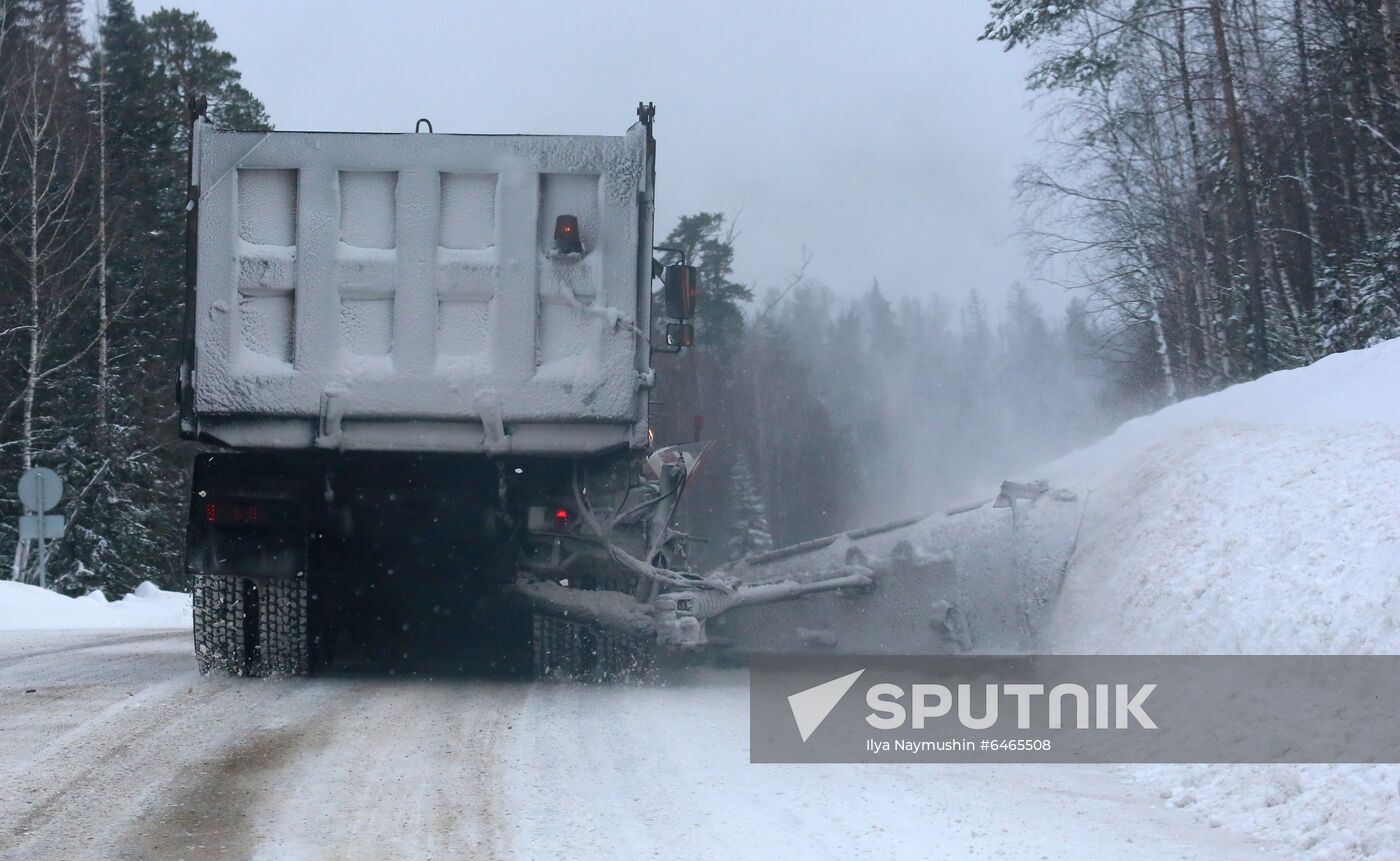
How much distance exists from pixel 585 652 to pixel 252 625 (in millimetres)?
2045

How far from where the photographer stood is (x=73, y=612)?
55.4ft

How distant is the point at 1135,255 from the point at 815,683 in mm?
21577

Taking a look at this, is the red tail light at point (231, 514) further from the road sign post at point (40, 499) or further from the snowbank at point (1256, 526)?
the road sign post at point (40, 499)

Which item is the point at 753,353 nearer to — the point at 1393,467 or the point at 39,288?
the point at 39,288

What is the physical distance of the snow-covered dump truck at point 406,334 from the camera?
808 cm

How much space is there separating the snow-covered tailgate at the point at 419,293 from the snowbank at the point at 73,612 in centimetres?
810

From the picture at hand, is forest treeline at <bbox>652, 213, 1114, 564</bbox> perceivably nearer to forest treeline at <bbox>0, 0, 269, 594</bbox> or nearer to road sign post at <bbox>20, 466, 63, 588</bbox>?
forest treeline at <bbox>0, 0, 269, 594</bbox>

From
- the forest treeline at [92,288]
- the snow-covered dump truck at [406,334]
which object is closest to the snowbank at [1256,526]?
the snow-covered dump truck at [406,334]

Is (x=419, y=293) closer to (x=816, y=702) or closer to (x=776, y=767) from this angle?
(x=816, y=702)

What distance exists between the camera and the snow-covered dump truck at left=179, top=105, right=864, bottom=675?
8.08 meters

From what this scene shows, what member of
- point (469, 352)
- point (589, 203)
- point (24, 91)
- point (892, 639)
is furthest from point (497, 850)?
point (24, 91)

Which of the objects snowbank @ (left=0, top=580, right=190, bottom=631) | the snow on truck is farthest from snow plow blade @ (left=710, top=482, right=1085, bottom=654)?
snowbank @ (left=0, top=580, right=190, bottom=631)

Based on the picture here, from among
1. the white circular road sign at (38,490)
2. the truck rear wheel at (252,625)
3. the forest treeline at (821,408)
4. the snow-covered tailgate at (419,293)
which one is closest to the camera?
the snow-covered tailgate at (419,293)

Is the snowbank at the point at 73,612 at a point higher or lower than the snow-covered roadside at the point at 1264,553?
lower
